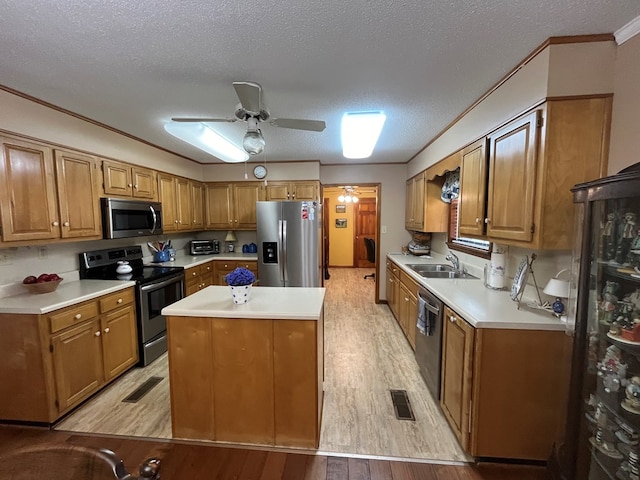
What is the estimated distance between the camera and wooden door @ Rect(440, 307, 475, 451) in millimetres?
1681

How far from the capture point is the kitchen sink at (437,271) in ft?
9.79

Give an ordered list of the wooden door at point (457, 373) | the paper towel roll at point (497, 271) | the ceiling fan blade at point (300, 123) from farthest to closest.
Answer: the paper towel roll at point (497, 271)
the ceiling fan blade at point (300, 123)
the wooden door at point (457, 373)

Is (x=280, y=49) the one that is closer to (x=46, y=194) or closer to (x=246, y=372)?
(x=246, y=372)

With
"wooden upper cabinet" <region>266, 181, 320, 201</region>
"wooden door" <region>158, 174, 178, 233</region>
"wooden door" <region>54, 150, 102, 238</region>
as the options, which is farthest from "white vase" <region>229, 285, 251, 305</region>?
"wooden upper cabinet" <region>266, 181, 320, 201</region>

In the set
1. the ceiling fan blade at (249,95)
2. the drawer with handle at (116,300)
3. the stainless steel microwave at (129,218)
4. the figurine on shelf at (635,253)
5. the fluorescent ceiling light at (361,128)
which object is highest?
the fluorescent ceiling light at (361,128)

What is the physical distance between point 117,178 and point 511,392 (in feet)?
12.8

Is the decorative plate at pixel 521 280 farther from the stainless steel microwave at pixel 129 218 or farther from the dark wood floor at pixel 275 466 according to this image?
the stainless steel microwave at pixel 129 218

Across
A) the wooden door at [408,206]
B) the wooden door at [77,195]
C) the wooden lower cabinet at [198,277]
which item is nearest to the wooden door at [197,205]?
the wooden lower cabinet at [198,277]

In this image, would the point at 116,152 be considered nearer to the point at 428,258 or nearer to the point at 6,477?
the point at 6,477

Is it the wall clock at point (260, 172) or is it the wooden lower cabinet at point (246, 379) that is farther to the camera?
the wall clock at point (260, 172)

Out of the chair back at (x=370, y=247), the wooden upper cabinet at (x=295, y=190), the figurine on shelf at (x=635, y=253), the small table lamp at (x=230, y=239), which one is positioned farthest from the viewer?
the chair back at (x=370, y=247)

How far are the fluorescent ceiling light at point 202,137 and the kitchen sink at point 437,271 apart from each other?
2544mm

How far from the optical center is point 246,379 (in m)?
1.79

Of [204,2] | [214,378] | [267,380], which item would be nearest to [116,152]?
[204,2]
